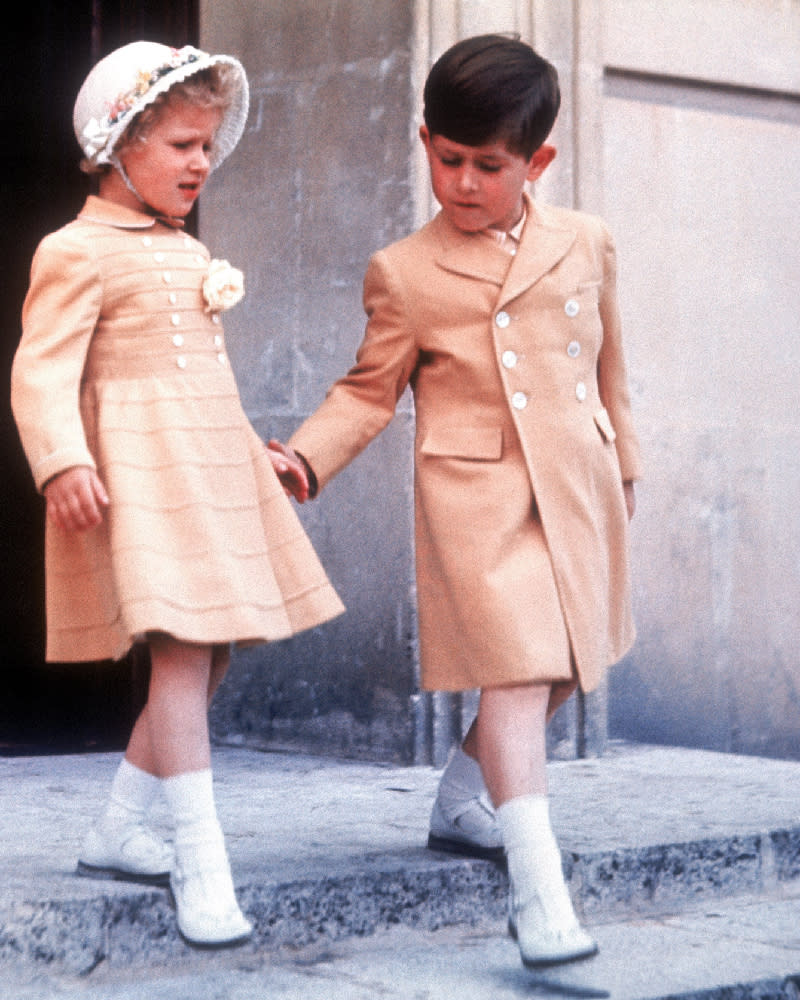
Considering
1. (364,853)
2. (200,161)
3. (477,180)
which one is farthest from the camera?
(364,853)

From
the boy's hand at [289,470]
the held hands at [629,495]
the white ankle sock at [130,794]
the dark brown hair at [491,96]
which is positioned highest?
the dark brown hair at [491,96]

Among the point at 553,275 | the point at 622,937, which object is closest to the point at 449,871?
the point at 622,937

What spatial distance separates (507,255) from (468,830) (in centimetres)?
122

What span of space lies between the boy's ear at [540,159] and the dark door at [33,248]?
2287mm

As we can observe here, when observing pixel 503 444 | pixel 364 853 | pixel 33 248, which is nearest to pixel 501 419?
pixel 503 444

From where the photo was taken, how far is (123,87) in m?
3.21

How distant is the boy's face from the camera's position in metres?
3.34

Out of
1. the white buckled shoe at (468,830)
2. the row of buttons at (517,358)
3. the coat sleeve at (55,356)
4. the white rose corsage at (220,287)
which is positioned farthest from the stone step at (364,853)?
the white rose corsage at (220,287)

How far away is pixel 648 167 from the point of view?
5797mm

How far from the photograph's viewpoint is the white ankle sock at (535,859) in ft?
10.0

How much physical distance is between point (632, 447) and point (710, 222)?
242cm

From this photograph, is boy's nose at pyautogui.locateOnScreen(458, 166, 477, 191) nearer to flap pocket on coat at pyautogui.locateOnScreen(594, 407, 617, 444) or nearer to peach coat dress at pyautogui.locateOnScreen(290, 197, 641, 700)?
peach coat dress at pyautogui.locateOnScreen(290, 197, 641, 700)

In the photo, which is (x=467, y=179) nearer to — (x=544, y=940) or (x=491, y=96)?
(x=491, y=96)

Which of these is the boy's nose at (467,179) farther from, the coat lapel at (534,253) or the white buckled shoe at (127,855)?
the white buckled shoe at (127,855)
